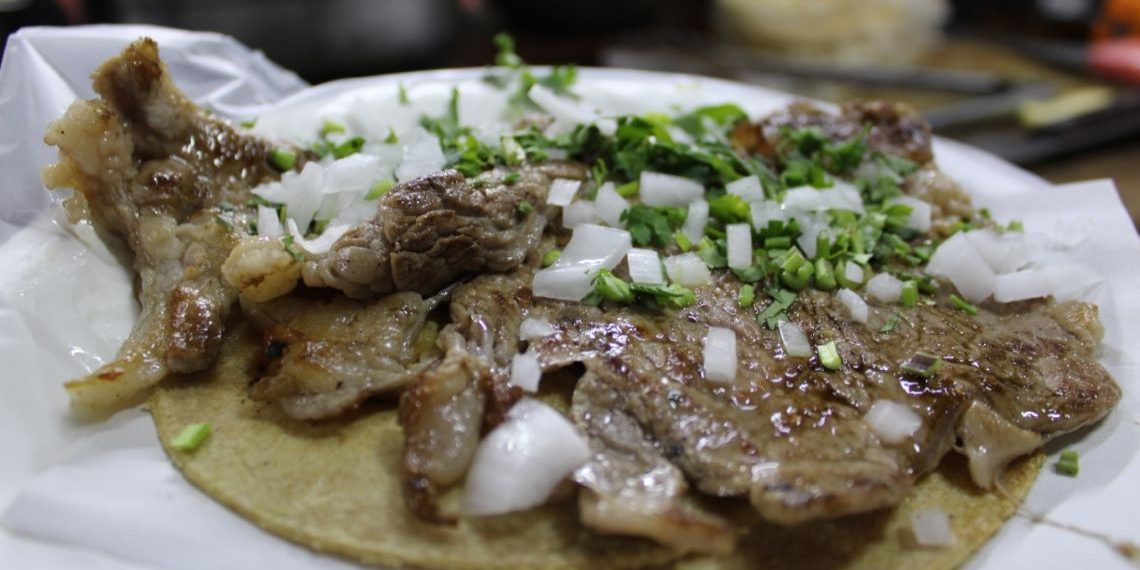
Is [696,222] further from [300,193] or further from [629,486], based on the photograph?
[300,193]

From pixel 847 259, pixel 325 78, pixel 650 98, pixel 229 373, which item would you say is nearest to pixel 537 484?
pixel 229 373

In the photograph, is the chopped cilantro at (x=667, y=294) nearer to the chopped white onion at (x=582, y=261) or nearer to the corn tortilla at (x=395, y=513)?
the chopped white onion at (x=582, y=261)

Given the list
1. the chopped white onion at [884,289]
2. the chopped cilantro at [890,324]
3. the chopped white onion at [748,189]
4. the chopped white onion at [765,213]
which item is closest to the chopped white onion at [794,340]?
the chopped cilantro at [890,324]

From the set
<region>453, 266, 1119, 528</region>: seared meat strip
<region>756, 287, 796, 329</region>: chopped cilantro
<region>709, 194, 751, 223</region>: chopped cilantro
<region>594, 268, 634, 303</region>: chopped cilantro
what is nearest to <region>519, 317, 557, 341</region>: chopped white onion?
<region>453, 266, 1119, 528</region>: seared meat strip

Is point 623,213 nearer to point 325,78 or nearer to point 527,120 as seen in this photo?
point 527,120

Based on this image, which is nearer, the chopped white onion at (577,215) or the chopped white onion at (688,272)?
the chopped white onion at (688,272)

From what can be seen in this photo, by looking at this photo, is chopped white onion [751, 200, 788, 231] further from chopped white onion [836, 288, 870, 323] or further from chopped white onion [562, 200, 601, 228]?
chopped white onion [562, 200, 601, 228]
